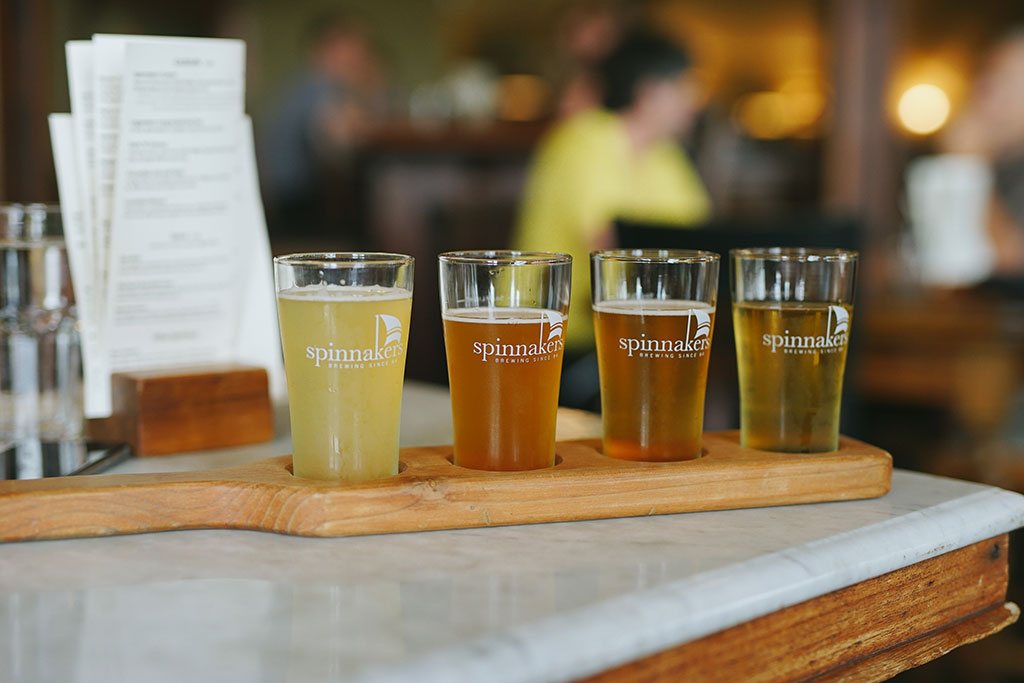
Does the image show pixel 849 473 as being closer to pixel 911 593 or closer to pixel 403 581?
pixel 911 593

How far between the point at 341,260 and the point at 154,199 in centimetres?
35

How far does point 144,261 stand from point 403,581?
0.56m

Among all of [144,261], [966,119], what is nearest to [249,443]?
[144,261]

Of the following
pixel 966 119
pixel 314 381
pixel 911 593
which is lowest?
pixel 911 593

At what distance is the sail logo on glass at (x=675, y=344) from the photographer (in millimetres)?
892

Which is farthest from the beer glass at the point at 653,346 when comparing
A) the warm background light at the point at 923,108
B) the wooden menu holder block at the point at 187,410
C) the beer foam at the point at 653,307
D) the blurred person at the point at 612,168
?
the warm background light at the point at 923,108

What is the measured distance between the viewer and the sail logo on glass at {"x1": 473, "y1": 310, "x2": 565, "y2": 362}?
847 millimetres

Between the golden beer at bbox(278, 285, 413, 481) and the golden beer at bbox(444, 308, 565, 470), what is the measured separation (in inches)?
→ 2.0

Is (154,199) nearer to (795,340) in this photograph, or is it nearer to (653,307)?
(653,307)

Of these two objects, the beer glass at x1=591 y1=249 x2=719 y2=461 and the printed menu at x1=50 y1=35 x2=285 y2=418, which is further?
the printed menu at x1=50 y1=35 x2=285 y2=418

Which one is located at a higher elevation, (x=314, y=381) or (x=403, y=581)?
(x=314, y=381)

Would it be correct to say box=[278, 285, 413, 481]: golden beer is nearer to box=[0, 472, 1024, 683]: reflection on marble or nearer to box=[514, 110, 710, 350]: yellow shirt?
box=[0, 472, 1024, 683]: reflection on marble

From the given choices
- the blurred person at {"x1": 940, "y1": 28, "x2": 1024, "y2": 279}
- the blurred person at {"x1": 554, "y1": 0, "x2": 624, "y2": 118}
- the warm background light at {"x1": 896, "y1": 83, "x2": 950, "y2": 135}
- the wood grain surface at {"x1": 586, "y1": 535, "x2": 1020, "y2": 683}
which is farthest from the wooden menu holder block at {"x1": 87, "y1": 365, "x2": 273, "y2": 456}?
the warm background light at {"x1": 896, "y1": 83, "x2": 950, "y2": 135}

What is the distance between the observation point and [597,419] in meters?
1.21
